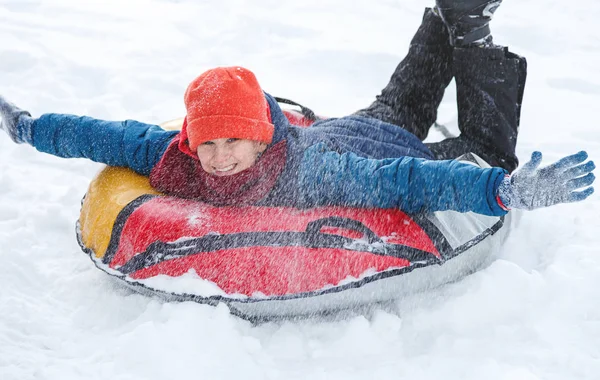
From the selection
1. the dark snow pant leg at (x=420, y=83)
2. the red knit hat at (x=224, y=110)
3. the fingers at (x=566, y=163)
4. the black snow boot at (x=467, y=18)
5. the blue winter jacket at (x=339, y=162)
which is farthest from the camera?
the dark snow pant leg at (x=420, y=83)

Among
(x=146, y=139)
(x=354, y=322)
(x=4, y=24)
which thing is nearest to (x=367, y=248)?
(x=354, y=322)

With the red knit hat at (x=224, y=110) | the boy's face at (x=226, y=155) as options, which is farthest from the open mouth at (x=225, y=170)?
the red knit hat at (x=224, y=110)

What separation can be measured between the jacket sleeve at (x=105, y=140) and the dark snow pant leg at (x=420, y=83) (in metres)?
1.23

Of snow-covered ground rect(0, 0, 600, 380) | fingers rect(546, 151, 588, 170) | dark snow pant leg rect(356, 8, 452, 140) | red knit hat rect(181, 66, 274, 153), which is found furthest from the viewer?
dark snow pant leg rect(356, 8, 452, 140)

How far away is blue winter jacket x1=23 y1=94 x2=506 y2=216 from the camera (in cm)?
259

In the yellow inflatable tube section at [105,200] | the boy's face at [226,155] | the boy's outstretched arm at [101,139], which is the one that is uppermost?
the boy's face at [226,155]

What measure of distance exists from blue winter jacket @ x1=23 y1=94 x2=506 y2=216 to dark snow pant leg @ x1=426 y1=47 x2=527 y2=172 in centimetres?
→ 29

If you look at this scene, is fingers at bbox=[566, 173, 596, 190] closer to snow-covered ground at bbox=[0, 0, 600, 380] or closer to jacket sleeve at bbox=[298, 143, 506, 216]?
jacket sleeve at bbox=[298, 143, 506, 216]

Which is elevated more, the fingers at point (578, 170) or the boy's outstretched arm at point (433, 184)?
the fingers at point (578, 170)

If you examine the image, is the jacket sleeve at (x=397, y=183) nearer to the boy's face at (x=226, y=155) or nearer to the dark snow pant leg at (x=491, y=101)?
the boy's face at (x=226, y=155)

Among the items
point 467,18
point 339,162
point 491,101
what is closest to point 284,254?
point 339,162

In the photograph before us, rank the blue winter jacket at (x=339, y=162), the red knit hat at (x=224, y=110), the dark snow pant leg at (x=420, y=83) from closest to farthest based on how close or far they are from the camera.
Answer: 1. the blue winter jacket at (x=339, y=162)
2. the red knit hat at (x=224, y=110)
3. the dark snow pant leg at (x=420, y=83)

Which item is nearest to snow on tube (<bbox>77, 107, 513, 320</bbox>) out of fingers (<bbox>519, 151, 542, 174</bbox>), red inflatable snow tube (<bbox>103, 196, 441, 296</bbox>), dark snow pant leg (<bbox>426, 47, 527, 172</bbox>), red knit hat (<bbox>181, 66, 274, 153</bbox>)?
red inflatable snow tube (<bbox>103, 196, 441, 296</bbox>)

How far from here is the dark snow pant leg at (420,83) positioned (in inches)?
152
